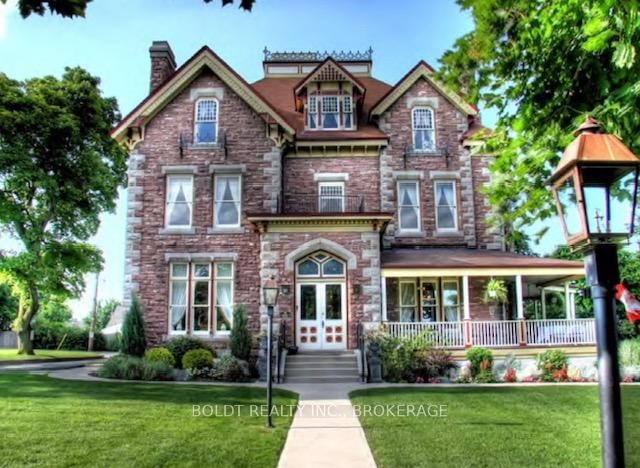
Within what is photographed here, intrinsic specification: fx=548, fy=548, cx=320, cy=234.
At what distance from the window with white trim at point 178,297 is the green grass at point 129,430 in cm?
625

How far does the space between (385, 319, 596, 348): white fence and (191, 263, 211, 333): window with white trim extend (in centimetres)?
647

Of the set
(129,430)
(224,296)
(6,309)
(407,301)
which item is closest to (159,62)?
(224,296)

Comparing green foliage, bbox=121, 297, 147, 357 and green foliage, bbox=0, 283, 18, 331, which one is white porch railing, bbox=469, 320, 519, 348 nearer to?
green foliage, bbox=121, 297, 147, 357

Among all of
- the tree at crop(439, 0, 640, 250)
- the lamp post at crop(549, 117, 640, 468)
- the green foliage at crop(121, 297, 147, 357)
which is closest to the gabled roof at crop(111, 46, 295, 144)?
the green foliage at crop(121, 297, 147, 357)

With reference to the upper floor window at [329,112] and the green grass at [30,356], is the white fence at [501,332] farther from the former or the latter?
the green grass at [30,356]

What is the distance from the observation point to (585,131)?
361 centimetres

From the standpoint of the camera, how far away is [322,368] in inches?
652

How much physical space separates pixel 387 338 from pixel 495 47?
11.8 m

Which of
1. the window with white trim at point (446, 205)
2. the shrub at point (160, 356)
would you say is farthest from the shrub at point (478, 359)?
the shrub at point (160, 356)

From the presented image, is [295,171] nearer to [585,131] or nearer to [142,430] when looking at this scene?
[142,430]

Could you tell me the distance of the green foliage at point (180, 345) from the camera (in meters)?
17.9

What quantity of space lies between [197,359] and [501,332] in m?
9.75

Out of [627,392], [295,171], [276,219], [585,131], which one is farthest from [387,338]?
[585,131]

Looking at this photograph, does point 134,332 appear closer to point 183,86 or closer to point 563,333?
point 183,86
